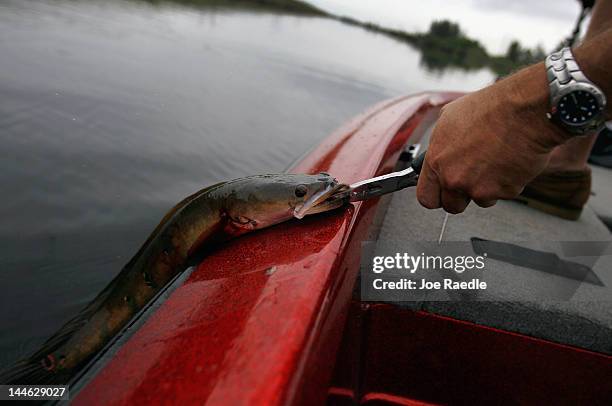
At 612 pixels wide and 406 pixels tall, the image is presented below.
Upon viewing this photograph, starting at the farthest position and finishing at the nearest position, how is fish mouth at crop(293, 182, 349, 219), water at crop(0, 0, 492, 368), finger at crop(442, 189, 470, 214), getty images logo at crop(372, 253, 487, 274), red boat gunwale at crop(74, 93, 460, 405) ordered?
water at crop(0, 0, 492, 368)
getty images logo at crop(372, 253, 487, 274)
fish mouth at crop(293, 182, 349, 219)
finger at crop(442, 189, 470, 214)
red boat gunwale at crop(74, 93, 460, 405)

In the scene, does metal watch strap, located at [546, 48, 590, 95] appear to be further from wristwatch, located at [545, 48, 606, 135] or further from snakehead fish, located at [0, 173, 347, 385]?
snakehead fish, located at [0, 173, 347, 385]

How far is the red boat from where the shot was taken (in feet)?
2.57

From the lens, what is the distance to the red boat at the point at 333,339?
78 cm

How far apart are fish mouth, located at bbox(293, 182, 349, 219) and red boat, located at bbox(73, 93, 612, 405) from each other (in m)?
0.04

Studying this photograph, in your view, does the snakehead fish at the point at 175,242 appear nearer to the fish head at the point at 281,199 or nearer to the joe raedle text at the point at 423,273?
the fish head at the point at 281,199

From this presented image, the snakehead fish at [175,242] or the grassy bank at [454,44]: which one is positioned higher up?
the snakehead fish at [175,242]

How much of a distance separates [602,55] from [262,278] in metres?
1.02

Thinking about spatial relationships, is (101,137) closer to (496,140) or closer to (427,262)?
(427,262)

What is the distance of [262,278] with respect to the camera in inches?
42.1

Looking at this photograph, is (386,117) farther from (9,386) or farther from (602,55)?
(9,386)

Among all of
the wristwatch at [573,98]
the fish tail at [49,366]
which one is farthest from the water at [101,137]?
the wristwatch at [573,98]

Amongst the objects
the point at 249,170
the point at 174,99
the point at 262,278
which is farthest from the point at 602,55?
the point at 174,99

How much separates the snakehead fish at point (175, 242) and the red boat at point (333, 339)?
6 cm

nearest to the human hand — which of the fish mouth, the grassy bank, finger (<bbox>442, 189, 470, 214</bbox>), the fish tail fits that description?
finger (<bbox>442, 189, 470, 214</bbox>)
